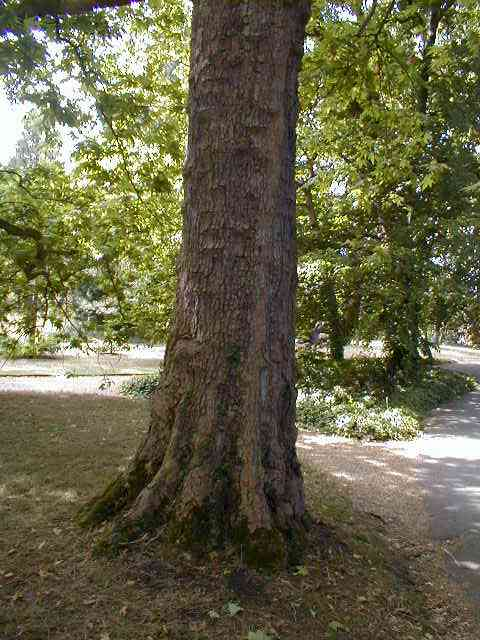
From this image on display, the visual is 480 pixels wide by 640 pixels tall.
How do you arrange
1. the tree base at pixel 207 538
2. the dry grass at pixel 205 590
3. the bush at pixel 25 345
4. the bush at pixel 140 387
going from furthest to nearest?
1. the bush at pixel 140 387
2. the bush at pixel 25 345
3. the tree base at pixel 207 538
4. the dry grass at pixel 205 590

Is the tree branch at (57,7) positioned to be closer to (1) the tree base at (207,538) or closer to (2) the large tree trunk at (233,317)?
(2) the large tree trunk at (233,317)

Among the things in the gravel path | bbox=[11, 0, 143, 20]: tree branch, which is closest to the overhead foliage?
bbox=[11, 0, 143, 20]: tree branch

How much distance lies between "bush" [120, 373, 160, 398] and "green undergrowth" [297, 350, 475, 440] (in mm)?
4052

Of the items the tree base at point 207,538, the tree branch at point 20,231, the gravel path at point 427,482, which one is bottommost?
the gravel path at point 427,482

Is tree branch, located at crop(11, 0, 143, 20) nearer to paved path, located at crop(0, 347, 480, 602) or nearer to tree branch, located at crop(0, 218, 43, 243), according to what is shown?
tree branch, located at crop(0, 218, 43, 243)

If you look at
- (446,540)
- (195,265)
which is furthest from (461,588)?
(195,265)

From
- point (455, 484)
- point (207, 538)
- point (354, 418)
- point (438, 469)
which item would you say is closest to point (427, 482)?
point (455, 484)

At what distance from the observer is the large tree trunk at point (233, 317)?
3695mm

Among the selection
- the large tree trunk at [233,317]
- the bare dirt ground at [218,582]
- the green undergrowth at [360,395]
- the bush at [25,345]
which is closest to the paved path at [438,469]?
the bare dirt ground at [218,582]

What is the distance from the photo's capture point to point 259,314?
383 centimetres

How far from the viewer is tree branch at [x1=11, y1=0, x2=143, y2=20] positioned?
5.42 meters

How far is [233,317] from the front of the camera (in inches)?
149

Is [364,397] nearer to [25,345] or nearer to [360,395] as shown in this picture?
[360,395]

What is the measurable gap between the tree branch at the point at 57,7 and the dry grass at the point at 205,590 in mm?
4810
